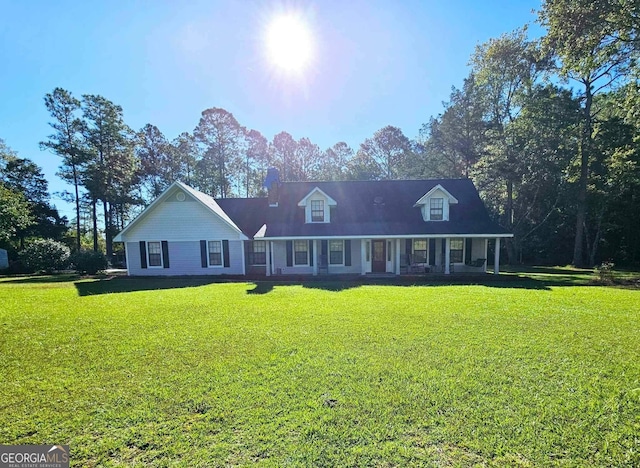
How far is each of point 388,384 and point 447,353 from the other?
1.55 m

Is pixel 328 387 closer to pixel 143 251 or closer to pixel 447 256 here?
pixel 447 256

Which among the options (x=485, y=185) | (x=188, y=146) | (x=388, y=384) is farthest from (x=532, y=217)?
(x=188, y=146)

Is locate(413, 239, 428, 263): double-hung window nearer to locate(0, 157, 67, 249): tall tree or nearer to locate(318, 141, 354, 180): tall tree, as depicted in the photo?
locate(318, 141, 354, 180): tall tree

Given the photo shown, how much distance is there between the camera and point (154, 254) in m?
17.5

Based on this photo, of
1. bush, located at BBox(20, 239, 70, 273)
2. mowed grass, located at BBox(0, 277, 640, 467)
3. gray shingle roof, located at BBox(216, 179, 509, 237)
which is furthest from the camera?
bush, located at BBox(20, 239, 70, 273)

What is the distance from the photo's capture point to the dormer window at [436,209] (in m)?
17.3

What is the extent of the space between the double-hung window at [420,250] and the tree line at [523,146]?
1029 centimetres

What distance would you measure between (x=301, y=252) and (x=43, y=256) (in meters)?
16.7

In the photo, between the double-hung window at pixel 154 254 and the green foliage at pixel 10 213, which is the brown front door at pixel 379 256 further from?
the green foliage at pixel 10 213

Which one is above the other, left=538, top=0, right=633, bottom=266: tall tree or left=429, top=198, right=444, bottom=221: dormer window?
left=538, top=0, right=633, bottom=266: tall tree

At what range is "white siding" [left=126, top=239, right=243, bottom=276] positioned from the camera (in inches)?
678

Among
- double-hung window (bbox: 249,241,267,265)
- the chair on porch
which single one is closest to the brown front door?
the chair on porch

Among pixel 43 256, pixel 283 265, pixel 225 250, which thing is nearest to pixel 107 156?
pixel 43 256

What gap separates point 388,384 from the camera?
3975 millimetres
